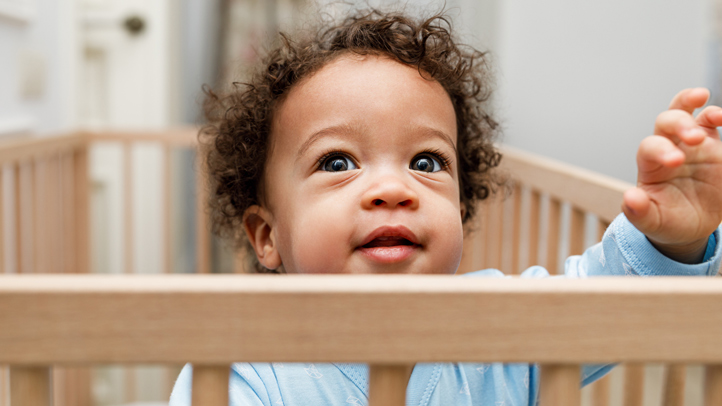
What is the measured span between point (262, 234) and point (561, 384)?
1.75ft

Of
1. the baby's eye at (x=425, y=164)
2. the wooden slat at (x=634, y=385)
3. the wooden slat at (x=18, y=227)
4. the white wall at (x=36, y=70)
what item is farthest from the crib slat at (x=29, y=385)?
the white wall at (x=36, y=70)

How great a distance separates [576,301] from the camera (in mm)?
312

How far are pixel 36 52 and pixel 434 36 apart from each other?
892mm

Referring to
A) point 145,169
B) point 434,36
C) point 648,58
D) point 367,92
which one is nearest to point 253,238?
point 367,92

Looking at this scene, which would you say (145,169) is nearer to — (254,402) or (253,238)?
(253,238)

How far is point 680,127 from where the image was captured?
0.46 metres

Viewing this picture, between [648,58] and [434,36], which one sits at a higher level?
[648,58]

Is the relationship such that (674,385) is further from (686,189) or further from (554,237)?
(554,237)

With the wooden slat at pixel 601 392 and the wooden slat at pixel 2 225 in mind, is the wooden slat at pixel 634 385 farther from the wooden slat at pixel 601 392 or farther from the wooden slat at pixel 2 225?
the wooden slat at pixel 2 225

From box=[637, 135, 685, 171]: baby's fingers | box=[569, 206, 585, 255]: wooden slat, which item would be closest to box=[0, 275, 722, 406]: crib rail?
box=[637, 135, 685, 171]: baby's fingers

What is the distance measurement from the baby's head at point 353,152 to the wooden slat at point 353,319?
0.29 meters

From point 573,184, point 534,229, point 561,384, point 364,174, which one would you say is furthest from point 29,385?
point 534,229

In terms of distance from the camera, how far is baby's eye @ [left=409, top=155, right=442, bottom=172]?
2.27ft

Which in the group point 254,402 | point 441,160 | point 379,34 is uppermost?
point 379,34
